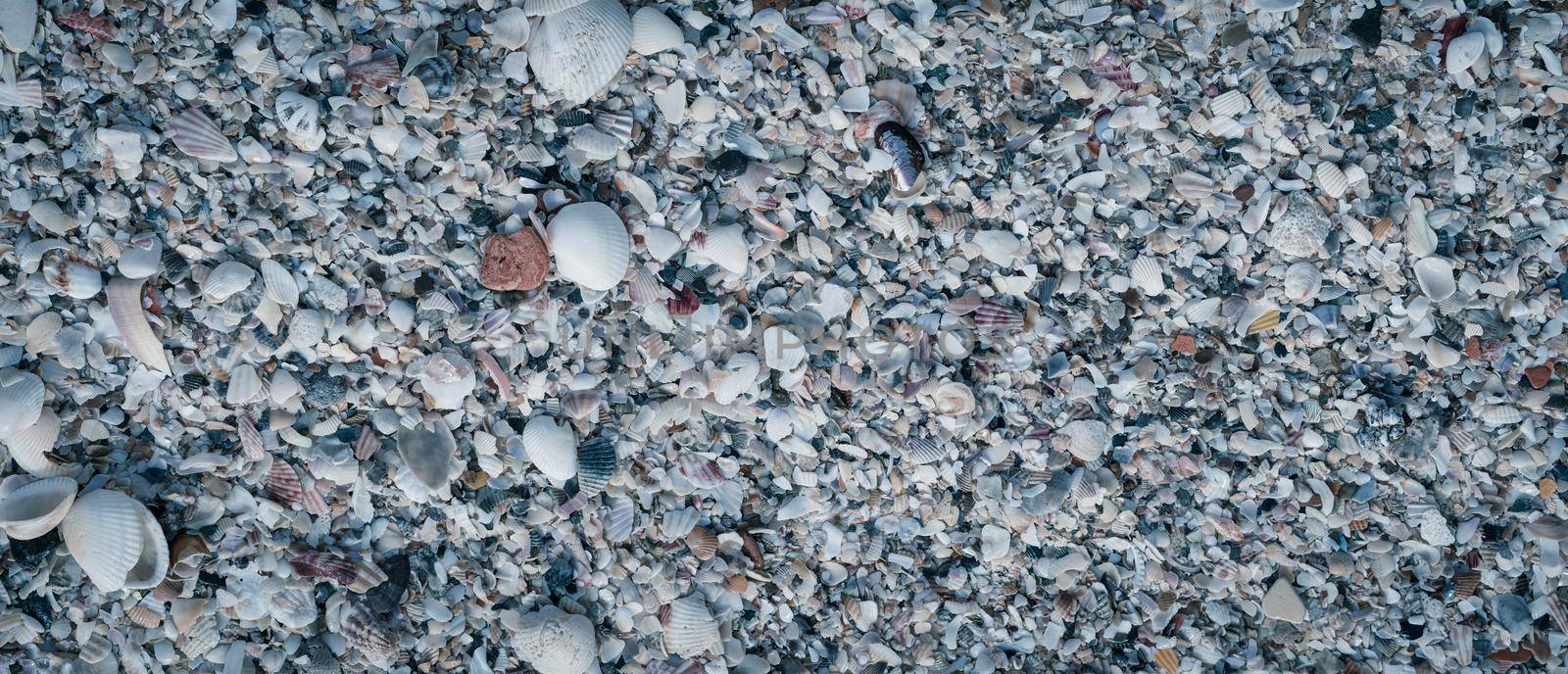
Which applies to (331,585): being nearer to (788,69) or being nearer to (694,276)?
(694,276)

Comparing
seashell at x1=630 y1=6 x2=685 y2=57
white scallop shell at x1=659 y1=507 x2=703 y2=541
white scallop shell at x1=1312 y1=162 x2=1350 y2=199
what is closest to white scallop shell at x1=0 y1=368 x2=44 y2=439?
white scallop shell at x1=659 y1=507 x2=703 y2=541

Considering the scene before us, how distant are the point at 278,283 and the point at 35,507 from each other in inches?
26.8

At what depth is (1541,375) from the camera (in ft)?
7.47

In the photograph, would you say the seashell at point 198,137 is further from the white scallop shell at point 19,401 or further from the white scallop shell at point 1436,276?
the white scallop shell at point 1436,276

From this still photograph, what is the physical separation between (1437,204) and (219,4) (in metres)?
2.82

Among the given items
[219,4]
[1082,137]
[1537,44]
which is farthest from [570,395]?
[1537,44]

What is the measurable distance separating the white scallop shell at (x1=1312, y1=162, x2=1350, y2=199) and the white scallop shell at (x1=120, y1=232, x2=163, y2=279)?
2.63 meters

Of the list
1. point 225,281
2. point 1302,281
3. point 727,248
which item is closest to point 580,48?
point 727,248

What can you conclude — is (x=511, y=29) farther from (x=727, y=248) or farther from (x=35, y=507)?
(x=35, y=507)

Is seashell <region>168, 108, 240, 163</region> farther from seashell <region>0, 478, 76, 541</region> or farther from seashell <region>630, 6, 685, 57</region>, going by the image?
seashell <region>630, 6, 685, 57</region>

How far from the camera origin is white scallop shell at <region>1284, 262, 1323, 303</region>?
224cm

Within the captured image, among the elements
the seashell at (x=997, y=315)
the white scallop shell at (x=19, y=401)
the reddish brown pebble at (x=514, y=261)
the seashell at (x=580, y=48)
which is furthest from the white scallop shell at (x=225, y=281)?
the seashell at (x=997, y=315)

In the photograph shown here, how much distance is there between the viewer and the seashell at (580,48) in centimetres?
211

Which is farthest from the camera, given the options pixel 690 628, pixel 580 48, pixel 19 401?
pixel 690 628
